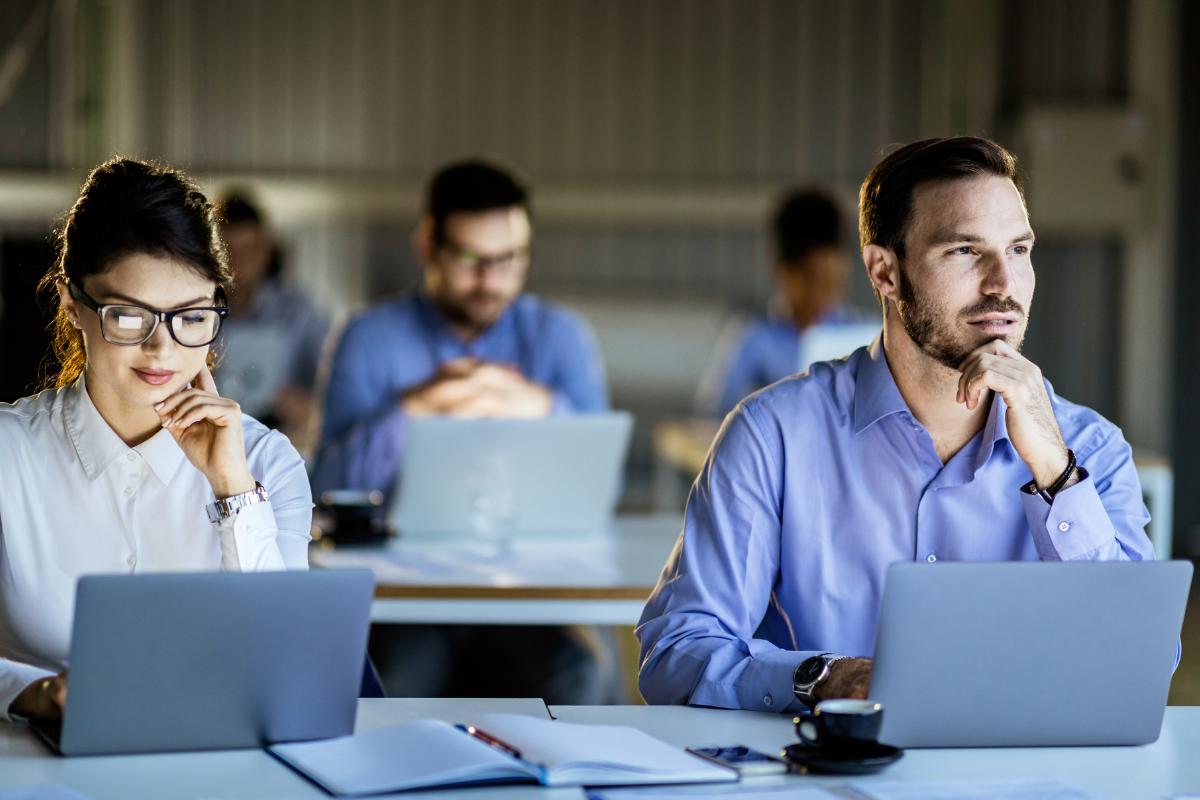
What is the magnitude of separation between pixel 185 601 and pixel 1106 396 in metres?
5.77

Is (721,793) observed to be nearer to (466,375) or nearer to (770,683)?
(770,683)

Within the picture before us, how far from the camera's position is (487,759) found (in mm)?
1179

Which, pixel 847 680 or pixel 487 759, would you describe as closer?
pixel 487 759

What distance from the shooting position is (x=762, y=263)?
20.6 ft

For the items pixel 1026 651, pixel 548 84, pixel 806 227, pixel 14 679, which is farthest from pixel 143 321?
pixel 548 84

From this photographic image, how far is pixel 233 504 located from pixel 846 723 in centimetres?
79

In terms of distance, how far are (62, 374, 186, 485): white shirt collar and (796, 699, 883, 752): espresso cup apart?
2.92 ft

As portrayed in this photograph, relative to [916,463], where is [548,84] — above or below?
above

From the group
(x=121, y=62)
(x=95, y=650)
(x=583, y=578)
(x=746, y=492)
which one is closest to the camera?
(x=95, y=650)

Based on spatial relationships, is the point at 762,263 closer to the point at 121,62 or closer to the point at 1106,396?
the point at 1106,396

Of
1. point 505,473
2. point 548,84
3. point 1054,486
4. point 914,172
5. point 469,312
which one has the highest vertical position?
point 548,84

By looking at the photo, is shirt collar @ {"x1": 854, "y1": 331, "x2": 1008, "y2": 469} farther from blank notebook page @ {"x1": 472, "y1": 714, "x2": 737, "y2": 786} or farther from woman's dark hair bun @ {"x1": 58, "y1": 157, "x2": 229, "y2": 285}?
woman's dark hair bun @ {"x1": 58, "y1": 157, "x2": 229, "y2": 285}

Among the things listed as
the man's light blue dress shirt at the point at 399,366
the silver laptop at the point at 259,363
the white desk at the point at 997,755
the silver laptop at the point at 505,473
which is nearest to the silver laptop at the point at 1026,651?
the white desk at the point at 997,755

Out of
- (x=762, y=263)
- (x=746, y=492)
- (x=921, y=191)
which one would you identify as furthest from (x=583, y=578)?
(x=762, y=263)
